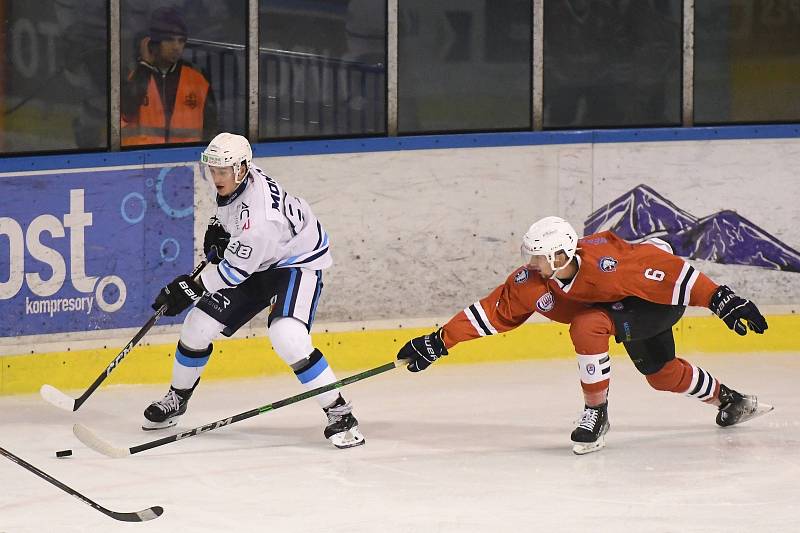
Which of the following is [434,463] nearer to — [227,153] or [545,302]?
[545,302]

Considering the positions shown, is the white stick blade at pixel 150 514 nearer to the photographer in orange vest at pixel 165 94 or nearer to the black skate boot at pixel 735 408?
the black skate boot at pixel 735 408

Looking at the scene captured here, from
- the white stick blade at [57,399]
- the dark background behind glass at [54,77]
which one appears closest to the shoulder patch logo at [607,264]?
the white stick blade at [57,399]

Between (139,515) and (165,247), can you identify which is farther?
(165,247)

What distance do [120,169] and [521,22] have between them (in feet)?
6.20

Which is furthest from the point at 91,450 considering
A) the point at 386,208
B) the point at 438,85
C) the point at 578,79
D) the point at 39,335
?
Result: the point at 578,79

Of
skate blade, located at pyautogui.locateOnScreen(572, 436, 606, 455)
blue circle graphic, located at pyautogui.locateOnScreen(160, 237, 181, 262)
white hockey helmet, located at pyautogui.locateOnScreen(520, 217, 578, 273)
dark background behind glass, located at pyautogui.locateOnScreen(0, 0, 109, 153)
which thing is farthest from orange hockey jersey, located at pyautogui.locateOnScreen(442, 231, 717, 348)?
dark background behind glass, located at pyautogui.locateOnScreen(0, 0, 109, 153)

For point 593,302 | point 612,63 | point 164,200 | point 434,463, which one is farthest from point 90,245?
point 612,63

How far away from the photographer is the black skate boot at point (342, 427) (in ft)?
16.1

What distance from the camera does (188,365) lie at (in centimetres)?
512

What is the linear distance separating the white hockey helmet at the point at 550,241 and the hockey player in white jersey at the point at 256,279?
0.81 meters

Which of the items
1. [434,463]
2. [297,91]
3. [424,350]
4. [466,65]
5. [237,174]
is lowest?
[434,463]

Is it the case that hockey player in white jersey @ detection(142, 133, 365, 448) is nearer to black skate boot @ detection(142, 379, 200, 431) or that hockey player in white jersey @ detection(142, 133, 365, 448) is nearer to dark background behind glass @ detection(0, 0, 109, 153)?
black skate boot @ detection(142, 379, 200, 431)

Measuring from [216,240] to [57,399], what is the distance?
0.77 meters

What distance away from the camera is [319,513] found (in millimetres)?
4086
